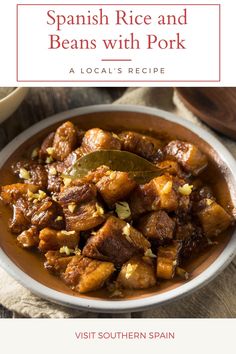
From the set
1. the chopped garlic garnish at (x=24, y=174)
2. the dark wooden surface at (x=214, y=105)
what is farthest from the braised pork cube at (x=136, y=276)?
the dark wooden surface at (x=214, y=105)

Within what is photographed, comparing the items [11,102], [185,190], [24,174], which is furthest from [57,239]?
[11,102]

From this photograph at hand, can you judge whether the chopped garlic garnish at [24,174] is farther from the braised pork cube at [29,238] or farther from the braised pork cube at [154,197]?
the braised pork cube at [154,197]

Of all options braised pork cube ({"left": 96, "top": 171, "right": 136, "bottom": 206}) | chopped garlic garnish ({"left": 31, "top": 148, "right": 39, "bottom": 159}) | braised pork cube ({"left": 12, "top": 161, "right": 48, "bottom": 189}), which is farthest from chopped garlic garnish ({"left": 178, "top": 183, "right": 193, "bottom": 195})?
chopped garlic garnish ({"left": 31, "top": 148, "right": 39, "bottom": 159})

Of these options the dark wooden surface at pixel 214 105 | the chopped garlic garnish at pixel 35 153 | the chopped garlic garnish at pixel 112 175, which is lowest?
the chopped garlic garnish at pixel 112 175

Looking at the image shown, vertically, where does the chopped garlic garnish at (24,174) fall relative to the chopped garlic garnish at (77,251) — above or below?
above
